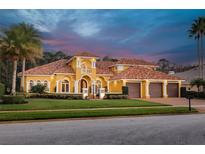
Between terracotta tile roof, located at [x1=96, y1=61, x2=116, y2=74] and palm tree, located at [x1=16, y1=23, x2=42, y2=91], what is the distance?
3.61 m

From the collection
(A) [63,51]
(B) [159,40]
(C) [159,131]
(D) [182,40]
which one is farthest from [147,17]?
(C) [159,131]

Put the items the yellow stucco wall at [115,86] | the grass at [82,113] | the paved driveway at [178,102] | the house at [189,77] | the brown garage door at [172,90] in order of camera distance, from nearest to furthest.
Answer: the grass at [82,113]
the yellow stucco wall at [115,86]
the paved driveway at [178,102]
the brown garage door at [172,90]
the house at [189,77]

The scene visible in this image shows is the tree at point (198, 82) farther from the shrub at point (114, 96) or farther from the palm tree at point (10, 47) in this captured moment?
the palm tree at point (10, 47)

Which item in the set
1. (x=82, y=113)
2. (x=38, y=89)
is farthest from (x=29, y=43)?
(x=82, y=113)

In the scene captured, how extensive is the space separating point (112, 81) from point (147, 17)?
549cm

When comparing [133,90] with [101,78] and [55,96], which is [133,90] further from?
[55,96]

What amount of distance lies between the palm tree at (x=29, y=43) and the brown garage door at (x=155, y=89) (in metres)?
7.87

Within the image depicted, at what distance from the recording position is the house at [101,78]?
16922 millimetres

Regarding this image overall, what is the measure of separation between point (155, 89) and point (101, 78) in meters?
4.61

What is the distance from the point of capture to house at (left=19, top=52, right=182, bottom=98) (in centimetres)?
1692

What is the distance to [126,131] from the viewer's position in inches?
404

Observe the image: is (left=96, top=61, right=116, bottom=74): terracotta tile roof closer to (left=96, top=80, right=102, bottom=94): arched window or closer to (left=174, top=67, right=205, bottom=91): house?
(left=96, top=80, right=102, bottom=94): arched window

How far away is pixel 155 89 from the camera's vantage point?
20.4m

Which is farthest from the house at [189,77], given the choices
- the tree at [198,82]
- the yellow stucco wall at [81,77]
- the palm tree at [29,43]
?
the palm tree at [29,43]
